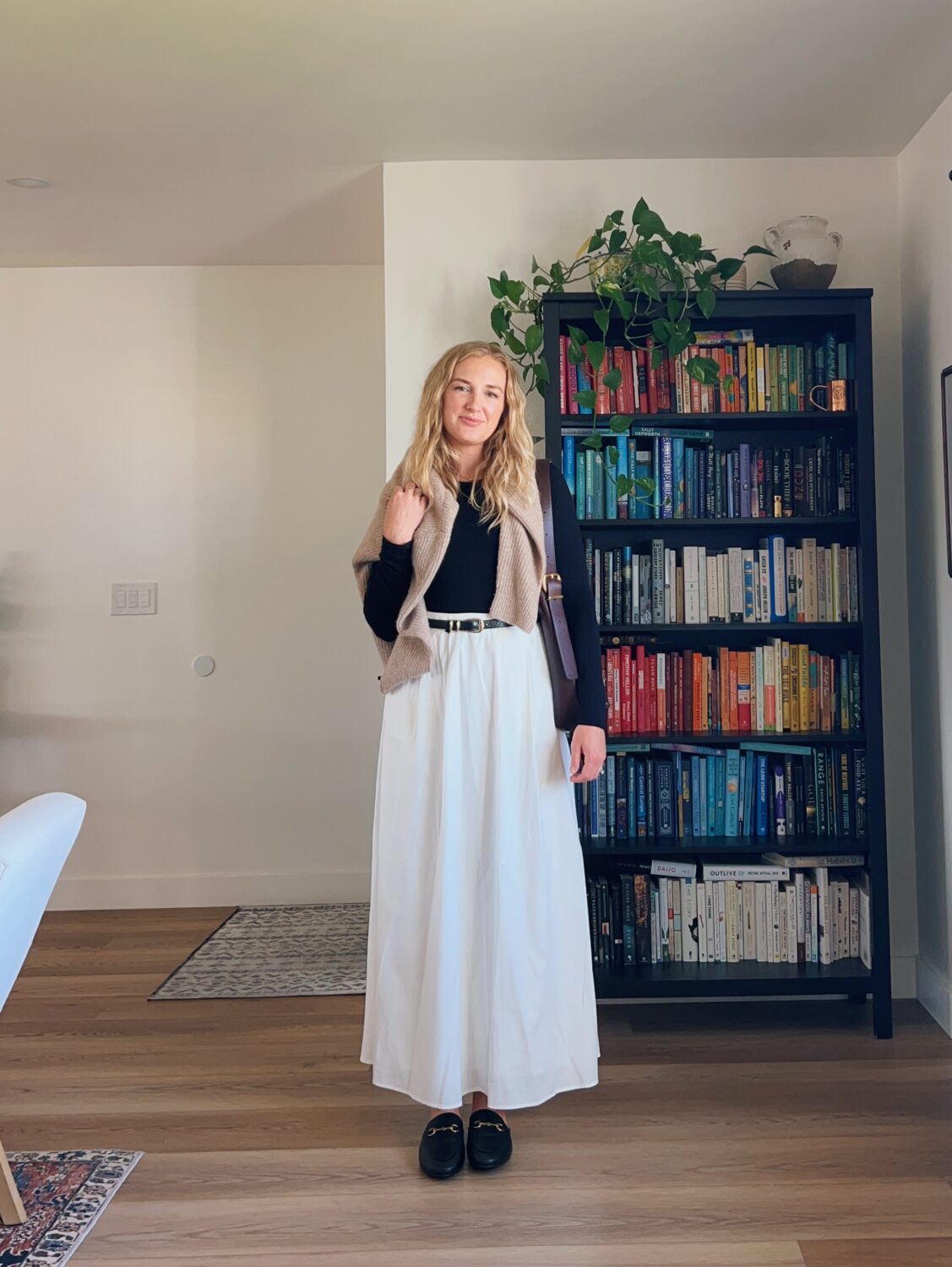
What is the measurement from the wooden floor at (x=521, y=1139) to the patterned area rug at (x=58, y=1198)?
1.4 inches

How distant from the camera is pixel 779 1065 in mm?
2574

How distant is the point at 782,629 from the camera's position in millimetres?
2898

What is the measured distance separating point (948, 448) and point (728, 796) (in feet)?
3.40

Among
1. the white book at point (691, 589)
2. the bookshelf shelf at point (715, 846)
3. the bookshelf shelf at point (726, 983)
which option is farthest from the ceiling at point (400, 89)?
the bookshelf shelf at point (726, 983)

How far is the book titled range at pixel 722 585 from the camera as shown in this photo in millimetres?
2877

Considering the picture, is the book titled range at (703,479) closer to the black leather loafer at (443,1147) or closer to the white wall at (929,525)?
the white wall at (929,525)

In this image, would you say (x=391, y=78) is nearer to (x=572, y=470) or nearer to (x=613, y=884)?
(x=572, y=470)

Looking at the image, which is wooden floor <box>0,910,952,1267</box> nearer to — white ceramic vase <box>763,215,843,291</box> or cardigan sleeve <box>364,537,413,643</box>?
cardigan sleeve <box>364,537,413,643</box>

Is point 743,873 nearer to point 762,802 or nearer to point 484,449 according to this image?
point 762,802

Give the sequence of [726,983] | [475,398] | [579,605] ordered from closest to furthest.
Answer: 1. [475,398]
2. [579,605]
3. [726,983]

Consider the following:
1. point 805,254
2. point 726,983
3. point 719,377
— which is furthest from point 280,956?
point 805,254

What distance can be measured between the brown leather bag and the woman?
0.9 inches

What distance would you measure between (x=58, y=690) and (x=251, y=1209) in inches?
104

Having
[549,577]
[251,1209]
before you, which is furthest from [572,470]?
[251,1209]
